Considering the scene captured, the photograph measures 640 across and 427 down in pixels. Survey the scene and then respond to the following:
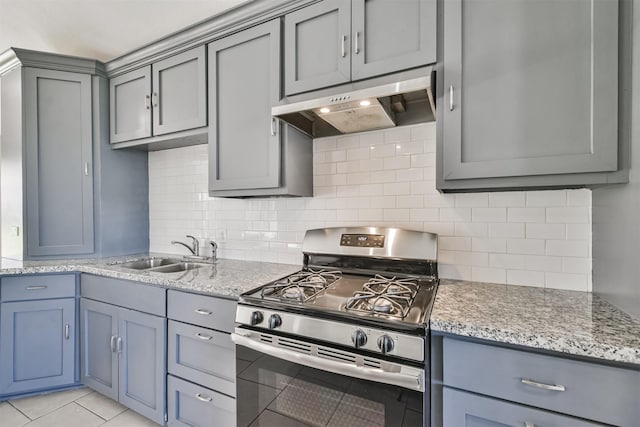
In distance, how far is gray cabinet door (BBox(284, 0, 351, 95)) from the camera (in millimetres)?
1497

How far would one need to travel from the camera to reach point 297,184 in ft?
6.01

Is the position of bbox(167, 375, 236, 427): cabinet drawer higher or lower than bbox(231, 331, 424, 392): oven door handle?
lower

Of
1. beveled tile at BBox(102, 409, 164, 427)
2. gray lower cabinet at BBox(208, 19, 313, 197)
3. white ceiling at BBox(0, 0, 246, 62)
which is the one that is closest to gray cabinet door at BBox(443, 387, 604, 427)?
gray lower cabinet at BBox(208, 19, 313, 197)

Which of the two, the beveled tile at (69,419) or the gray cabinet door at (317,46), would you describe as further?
the beveled tile at (69,419)

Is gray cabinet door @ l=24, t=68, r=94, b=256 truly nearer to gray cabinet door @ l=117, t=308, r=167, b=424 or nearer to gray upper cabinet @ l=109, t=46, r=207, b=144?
gray upper cabinet @ l=109, t=46, r=207, b=144

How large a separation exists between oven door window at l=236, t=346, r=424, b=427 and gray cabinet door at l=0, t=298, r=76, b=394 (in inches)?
61.8

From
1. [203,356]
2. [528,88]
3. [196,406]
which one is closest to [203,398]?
[196,406]

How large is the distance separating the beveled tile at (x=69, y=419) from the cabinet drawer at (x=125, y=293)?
706mm

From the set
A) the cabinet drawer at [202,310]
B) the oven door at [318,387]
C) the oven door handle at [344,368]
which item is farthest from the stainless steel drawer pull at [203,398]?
the oven door handle at [344,368]

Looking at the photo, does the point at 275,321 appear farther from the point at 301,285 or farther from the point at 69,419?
the point at 69,419

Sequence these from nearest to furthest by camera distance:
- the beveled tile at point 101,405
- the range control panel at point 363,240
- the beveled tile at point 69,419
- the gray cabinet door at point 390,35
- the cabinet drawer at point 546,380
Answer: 1. the cabinet drawer at point 546,380
2. the gray cabinet door at point 390,35
3. the range control panel at point 363,240
4. the beveled tile at point 69,419
5. the beveled tile at point 101,405

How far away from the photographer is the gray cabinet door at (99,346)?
6.33 ft

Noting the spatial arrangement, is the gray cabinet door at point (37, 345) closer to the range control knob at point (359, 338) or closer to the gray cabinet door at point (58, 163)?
the gray cabinet door at point (58, 163)

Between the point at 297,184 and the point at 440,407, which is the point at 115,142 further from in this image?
the point at 440,407
